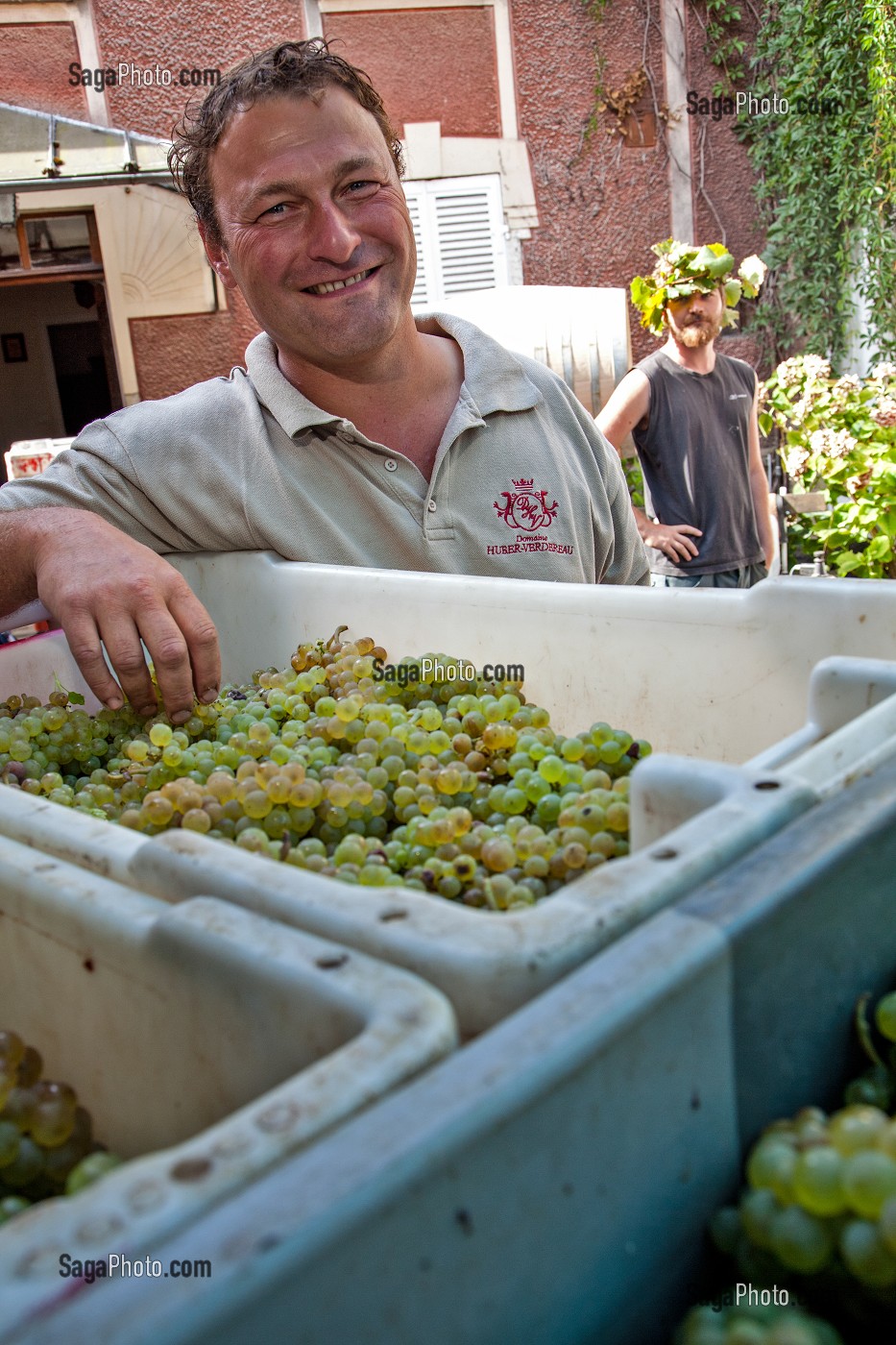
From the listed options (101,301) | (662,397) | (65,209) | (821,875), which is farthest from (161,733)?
(101,301)

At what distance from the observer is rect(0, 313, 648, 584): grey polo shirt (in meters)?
1.56

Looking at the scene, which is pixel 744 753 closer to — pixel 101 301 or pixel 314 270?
pixel 314 270

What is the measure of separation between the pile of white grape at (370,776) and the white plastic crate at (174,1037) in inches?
6.3

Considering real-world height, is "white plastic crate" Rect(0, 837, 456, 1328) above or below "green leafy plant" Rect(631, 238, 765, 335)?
below

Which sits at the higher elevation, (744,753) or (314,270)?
(314,270)

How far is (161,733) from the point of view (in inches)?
38.5

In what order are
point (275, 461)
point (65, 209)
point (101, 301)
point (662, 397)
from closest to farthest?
point (275, 461) < point (662, 397) < point (65, 209) < point (101, 301)

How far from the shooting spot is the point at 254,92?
1.56m

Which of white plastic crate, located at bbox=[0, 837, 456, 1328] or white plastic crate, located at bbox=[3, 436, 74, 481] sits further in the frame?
white plastic crate, located at bbox=[3, 436, 74, 481]

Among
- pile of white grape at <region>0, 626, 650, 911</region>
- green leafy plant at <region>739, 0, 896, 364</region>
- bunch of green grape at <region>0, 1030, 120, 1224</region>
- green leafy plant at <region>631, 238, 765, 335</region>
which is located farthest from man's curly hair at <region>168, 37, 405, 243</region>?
green leafy plant at <region>739, 0, 896, 364</region>

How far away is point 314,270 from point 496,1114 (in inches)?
58.3

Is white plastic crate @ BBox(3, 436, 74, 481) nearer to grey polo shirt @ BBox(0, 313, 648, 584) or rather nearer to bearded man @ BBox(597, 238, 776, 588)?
bearded man @ BBox(597, 238, 776, 588)

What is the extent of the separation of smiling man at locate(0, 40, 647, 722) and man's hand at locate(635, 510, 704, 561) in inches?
79.5

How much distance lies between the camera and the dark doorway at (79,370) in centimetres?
1298
